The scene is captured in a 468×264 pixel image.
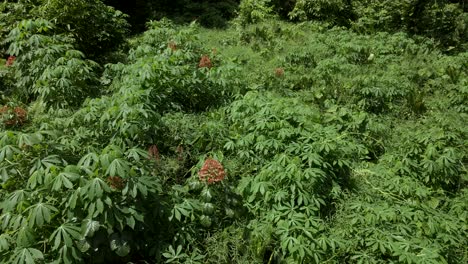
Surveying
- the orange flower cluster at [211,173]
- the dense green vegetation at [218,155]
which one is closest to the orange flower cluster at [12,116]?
the dense green vegetation at [218,155]

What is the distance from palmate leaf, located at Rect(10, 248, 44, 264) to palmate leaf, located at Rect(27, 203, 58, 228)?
0.48ft

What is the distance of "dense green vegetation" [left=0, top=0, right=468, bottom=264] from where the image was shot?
97.0 inches

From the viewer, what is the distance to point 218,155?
350 centimetres

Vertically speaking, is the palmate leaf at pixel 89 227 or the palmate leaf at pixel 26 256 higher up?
the palmate leaf at pixel 89 227

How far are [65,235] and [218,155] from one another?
5.19 feet

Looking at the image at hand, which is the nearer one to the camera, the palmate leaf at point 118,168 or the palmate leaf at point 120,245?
the palmate leaf at point 118,168

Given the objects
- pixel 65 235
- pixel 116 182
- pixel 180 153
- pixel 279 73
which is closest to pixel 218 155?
pixel 180 153

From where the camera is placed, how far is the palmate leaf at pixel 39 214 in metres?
2.21

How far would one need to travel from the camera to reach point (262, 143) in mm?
3479

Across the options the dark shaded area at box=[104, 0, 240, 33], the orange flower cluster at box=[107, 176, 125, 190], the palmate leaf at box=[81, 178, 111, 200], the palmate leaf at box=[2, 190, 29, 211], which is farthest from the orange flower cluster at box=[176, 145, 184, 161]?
the dark shaded area at box=[104, 0, 240, 33]

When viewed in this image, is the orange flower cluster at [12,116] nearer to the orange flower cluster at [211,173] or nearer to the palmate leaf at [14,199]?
the palmate leaf at [14,199]

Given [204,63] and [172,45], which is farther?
[172,45]

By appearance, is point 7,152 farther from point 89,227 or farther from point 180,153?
point 180,153

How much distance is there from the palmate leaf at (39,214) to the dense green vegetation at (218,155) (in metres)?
0.01
